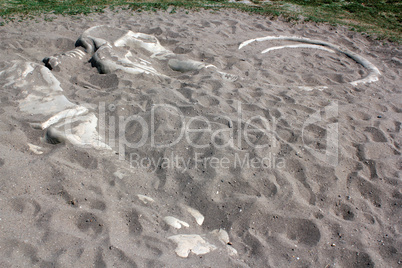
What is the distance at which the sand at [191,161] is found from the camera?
2070 mm

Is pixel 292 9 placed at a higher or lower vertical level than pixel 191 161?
higher

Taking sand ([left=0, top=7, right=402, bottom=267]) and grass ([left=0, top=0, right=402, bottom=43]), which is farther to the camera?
grass ([left=0, top=0, right=402, bottom=43])

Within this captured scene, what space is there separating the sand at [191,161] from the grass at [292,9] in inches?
100

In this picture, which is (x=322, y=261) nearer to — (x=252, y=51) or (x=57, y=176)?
(x=57, y=176)

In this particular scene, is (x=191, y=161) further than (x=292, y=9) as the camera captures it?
No

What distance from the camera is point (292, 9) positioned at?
344 inches

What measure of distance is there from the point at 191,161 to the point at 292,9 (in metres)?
7.41

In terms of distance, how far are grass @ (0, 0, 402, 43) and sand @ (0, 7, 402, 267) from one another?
2546 millimetres

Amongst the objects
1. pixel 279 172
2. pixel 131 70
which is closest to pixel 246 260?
pixel 279 172

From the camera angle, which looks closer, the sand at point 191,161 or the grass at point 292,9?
the sand at point 191,161

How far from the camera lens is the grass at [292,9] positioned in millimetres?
7105

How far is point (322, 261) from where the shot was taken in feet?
6.75

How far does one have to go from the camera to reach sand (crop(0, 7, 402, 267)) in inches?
81.5

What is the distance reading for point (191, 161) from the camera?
2797 millimetres
